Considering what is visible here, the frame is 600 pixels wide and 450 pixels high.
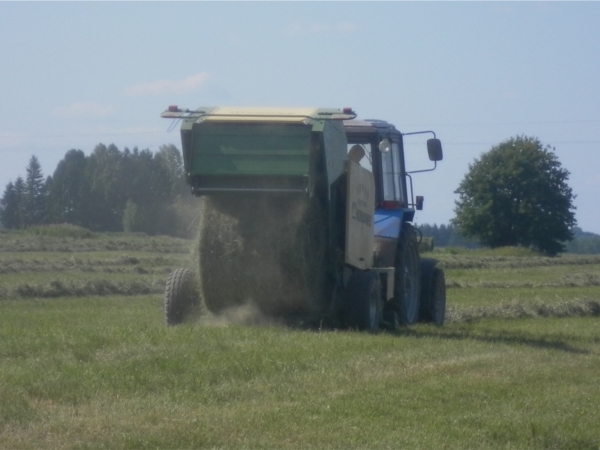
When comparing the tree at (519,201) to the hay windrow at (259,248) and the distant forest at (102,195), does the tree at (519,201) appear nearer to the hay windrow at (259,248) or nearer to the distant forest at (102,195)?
the distant forest at (102,195)

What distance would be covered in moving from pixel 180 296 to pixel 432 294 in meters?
5.13

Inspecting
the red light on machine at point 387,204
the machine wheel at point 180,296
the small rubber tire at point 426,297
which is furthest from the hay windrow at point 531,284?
the machine wheel at point 180,296

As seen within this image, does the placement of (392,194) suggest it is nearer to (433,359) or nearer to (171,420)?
(433,359)

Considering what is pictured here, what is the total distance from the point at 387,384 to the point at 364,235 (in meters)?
5.27

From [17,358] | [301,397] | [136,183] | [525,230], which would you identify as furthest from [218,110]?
[525,230]

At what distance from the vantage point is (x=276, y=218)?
486 inches

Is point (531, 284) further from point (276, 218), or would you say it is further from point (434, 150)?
point (276, 218)

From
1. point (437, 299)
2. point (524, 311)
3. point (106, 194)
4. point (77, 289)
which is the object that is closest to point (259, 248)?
point (437, 299)

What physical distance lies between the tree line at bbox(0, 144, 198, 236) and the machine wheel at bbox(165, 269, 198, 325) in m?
43.7

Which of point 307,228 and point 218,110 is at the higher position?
point 218,110

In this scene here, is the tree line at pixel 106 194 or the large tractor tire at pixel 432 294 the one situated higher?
the tree line at pixel 106 194

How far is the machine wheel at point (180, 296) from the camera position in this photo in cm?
1345

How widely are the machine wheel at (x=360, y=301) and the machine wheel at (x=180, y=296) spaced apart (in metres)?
2.11

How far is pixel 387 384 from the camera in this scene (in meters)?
8.89
